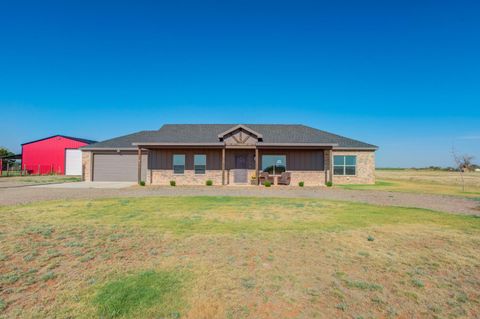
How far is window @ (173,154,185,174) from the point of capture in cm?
2067

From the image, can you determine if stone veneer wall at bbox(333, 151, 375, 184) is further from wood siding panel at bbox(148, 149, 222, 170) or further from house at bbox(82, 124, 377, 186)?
wood siding panel at bbox(148, 149, 222, 170)

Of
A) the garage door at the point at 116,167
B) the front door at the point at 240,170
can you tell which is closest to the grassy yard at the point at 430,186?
the front door at the point at 240,170

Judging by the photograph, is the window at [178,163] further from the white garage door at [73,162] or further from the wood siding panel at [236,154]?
the white garage door at [73,162]

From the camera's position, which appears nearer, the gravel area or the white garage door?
the gravel area

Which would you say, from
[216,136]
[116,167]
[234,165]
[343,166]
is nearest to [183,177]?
[234,165]

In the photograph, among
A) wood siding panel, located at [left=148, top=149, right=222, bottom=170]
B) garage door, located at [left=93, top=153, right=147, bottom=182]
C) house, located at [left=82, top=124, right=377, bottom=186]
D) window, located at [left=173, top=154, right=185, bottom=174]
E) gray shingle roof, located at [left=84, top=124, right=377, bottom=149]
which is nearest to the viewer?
house, located at [left=82, top=124, right=377, bottom=186]

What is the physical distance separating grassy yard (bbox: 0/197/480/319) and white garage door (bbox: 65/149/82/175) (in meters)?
30.5

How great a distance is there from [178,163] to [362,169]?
15.8m

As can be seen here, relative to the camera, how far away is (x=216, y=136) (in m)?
22.1

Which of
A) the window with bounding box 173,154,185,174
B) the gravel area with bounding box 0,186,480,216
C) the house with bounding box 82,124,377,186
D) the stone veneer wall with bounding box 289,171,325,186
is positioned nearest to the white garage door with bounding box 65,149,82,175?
the house with bounding box 82,124,377,186

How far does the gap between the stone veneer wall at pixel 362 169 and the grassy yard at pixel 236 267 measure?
14.1 m

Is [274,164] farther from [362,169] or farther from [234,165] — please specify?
[362,169]

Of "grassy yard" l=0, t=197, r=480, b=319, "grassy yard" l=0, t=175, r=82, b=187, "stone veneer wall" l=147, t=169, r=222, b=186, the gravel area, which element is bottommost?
"grassy yard" l=0, t=197, r=480, b=319

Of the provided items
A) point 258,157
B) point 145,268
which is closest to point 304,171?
point 258,157
